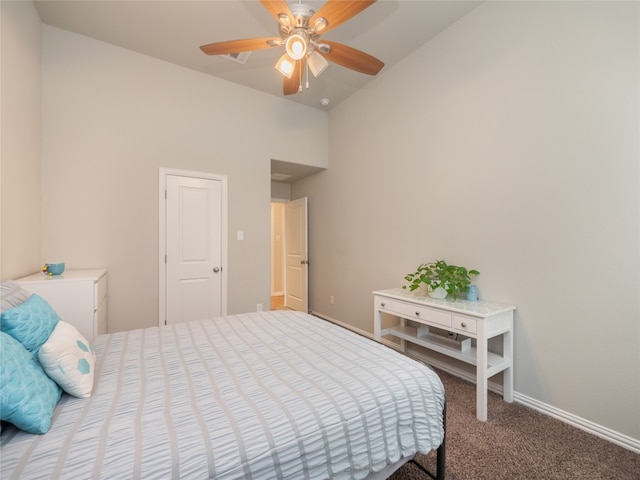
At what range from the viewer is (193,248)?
3291 mm

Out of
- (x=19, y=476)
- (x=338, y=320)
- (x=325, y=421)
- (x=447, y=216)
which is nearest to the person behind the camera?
(x=19, y=476)

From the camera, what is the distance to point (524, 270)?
6.89 ft

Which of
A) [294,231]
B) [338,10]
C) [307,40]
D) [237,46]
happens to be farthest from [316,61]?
[294,231]

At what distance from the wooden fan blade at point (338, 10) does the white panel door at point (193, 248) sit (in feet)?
7.49

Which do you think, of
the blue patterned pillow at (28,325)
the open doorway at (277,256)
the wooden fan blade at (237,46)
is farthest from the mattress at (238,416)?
the open doorway at (277,256)

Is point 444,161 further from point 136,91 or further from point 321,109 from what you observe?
point 136,91

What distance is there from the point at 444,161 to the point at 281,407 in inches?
99.4

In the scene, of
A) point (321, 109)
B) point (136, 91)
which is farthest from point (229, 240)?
point (321, 109)

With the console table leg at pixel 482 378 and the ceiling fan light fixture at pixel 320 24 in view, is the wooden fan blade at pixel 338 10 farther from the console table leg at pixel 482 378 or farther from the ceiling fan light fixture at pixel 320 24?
the console table leg at pixel 482 378

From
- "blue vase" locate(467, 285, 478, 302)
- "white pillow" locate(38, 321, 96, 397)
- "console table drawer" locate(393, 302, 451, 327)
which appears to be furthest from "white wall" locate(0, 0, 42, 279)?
"blue vase" locate(467, 285, 478, 302)

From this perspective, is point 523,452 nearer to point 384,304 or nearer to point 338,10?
point 384,304

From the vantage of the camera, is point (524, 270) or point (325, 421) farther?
point (524, 270)

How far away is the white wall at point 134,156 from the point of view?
104 inches

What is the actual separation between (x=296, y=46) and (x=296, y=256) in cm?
350
